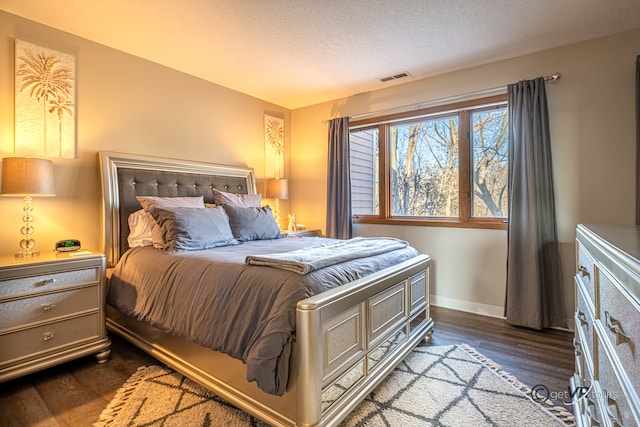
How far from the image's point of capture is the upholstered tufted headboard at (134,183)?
2756mm

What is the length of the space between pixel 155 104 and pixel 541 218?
12.4 ft

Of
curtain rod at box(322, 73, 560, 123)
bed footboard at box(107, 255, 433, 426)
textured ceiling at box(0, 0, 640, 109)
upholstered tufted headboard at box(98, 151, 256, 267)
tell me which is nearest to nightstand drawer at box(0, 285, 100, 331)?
bed footboard at box(107, 255, 433, 426)

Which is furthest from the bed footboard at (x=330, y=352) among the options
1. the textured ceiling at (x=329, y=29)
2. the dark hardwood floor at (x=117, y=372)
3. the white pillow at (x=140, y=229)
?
the textured ceiling at (x=329, y=29)

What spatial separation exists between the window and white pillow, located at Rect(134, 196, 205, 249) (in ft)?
6.51

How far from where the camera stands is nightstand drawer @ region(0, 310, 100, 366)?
6.48 ft

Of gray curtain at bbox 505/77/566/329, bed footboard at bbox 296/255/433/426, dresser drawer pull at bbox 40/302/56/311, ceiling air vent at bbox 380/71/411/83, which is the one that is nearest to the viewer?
bed footboard at bbox 296/255/433/426

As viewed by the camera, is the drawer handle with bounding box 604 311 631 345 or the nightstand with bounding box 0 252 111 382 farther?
the nightstand with bounding box 0 252 111 382

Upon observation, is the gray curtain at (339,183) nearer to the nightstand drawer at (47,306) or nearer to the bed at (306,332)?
the bed at (306,332)

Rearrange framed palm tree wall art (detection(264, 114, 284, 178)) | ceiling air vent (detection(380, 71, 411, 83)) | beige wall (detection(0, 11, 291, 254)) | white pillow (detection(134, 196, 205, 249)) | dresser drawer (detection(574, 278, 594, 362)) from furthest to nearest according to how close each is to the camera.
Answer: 1. framed palm tree wall art (detection(264, 114, 284, 178))
2. ceiling air vent (detection(380, 71, 411, 83))
3. white pillow (detection(134, 196, 205, 249))
4. beige wall (detection(0, 11, 291, 254))
5. dresser drawer (detection(574, 278, 594, 362))

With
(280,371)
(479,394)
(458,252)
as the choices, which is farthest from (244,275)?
(458,252)

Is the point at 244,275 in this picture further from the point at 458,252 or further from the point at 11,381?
the point at 458,252

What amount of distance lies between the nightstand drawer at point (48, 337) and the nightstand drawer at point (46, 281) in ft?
0.79

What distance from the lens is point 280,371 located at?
1.46m

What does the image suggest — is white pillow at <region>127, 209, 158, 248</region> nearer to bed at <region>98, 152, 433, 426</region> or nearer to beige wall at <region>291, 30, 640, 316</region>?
bed at <region>98, 152, 433, 426</region>
